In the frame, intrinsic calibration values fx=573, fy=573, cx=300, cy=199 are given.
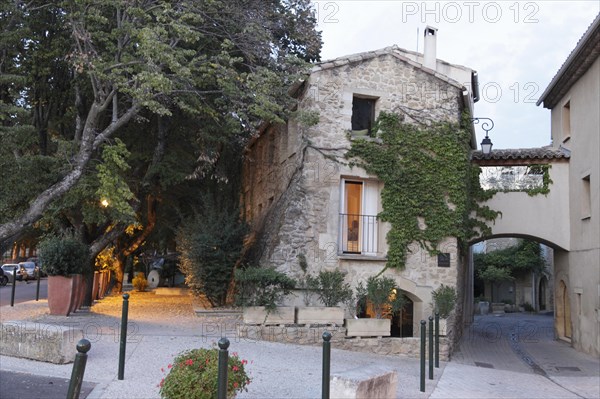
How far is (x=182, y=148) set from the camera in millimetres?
17984

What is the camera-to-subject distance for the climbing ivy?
538 inches

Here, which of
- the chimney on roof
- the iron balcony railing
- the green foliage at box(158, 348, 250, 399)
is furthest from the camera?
the chimney on roof

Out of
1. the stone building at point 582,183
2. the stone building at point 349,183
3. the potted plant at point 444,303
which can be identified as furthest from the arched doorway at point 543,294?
the potted plant at point 444,303

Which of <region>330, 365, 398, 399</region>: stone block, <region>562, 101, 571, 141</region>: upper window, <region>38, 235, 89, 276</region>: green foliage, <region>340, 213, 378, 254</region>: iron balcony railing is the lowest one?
<region>330, 365, 398, 399</region>: stone block

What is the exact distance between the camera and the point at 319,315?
38.1 feet

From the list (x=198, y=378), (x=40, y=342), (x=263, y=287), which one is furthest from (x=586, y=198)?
(x=40, y=342)

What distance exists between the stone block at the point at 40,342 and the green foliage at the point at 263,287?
388 centimetres

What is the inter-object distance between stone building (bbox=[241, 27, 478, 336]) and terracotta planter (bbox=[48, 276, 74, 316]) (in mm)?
4405

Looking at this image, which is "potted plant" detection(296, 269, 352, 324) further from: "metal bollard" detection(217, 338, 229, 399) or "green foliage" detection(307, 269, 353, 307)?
"metal bollard" detection(217, 338, 229, 399)

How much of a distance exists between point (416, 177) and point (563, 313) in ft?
27.5

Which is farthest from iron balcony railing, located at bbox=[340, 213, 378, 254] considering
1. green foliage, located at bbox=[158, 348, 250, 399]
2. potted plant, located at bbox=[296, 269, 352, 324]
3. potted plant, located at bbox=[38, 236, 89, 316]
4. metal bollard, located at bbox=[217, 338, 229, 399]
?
metal bollard, located at bbox=[217, 338, 229, 399]

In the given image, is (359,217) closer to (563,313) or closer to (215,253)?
(215,253)

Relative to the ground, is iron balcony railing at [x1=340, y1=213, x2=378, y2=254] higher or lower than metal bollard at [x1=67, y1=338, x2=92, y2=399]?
higher

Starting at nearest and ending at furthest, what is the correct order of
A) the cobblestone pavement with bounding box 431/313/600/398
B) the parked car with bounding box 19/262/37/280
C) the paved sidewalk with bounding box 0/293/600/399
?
the paved sidewalk with bounding box 0/293/600/399 → the cobblestone pavement with bounding box 431/313/600/398 → the parked car with bounding box 19/262/37/280
